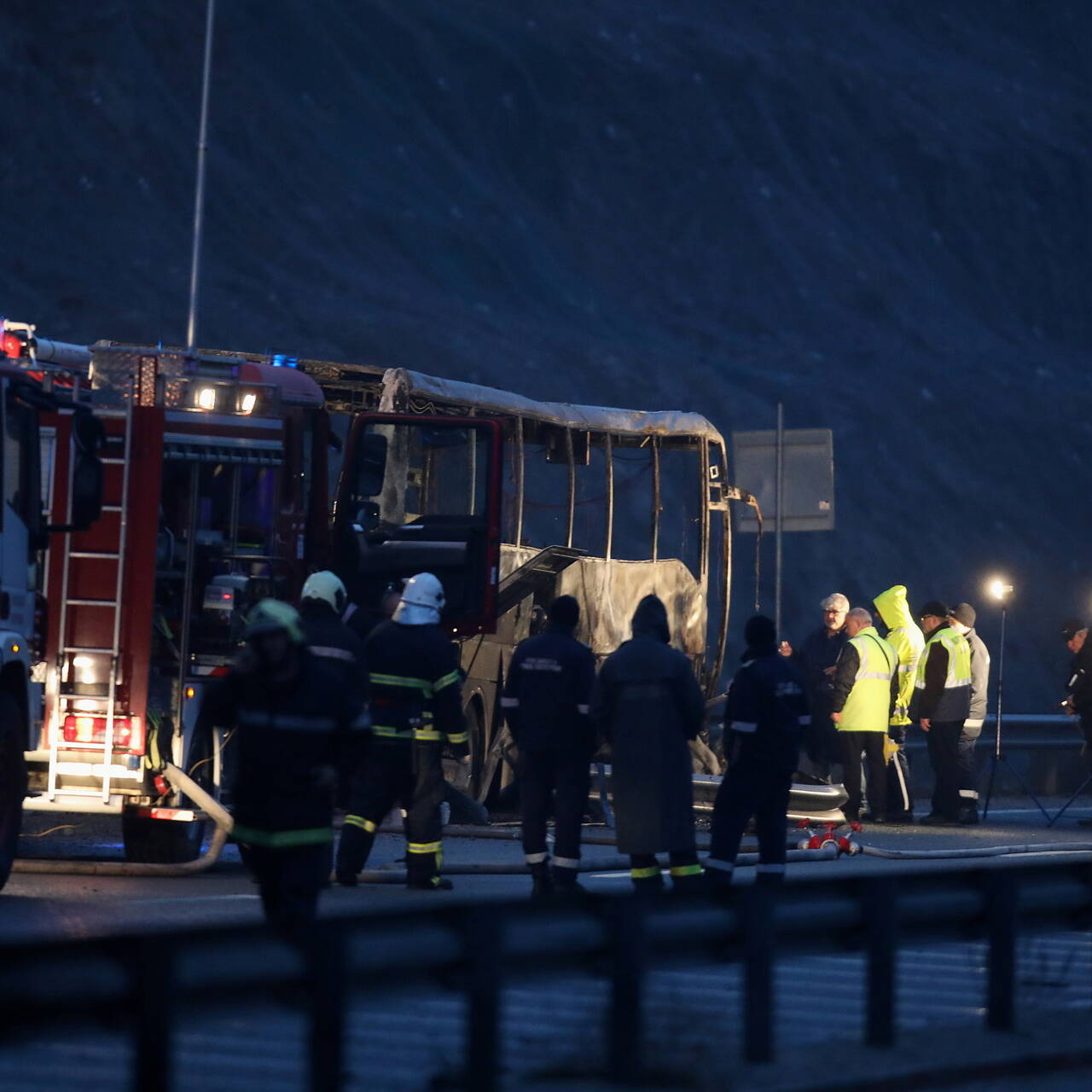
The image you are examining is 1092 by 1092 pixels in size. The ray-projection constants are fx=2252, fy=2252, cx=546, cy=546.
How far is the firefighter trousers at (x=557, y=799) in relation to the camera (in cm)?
1244

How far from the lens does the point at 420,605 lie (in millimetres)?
12695

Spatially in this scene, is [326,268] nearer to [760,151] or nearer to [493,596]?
[760,151]

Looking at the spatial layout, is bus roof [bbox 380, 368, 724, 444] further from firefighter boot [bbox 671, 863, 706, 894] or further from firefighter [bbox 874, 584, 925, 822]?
firefighter boot [bbox 671, 863, 706, 894]

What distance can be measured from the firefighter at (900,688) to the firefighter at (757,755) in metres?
8.07

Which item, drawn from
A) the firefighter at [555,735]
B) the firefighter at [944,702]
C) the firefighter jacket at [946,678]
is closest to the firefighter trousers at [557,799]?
the firefighter at [555,735]

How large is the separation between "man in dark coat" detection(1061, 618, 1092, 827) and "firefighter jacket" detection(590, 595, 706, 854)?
10101mm

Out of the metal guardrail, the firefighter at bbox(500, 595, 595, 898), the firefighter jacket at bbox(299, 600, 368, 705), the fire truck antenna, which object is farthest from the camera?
the fire truck antenna

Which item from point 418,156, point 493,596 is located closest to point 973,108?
point 418,156

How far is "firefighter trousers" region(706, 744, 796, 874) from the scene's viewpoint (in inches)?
475

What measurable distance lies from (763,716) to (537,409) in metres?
11.5

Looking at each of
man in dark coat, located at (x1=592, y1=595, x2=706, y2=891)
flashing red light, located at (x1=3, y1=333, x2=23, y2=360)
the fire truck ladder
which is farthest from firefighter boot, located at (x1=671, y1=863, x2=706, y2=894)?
flashing red light, located at (x1=3, y1=333, x2=23, y2=360)

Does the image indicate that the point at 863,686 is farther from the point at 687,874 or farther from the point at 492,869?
the point at 687,874

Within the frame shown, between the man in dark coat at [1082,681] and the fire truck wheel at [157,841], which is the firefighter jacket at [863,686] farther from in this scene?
the fire truck wheel at [157,841]

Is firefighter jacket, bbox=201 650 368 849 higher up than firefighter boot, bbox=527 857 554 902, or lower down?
higher up
